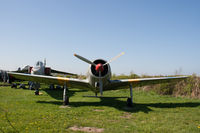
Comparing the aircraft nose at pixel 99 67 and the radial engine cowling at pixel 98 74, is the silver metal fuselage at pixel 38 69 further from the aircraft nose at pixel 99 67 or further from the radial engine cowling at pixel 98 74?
the aircraft nose at pixel 99 67

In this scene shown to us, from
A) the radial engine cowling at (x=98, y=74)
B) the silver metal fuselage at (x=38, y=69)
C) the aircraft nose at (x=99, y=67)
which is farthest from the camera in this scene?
the silver metal fuselage at (x=38, y=69)

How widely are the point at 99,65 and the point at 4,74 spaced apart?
25.8 m

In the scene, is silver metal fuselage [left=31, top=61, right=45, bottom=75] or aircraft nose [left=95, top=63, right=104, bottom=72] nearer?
aircraft nose [left=95, top=63, right=104, bottom=72]

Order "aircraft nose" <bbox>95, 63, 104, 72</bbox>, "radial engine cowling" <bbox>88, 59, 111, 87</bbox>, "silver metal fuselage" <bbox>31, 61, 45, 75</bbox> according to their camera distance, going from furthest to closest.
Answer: "silver metal fuselage" <bbox>31, 61, 45, 75</bbox>, "radial engine cowling" <bbox>88, 59, 111, 87</bbox>, "aircraft nose" <bbox>95, 63, 104, 72</bbox>

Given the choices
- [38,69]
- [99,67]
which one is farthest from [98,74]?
[38,69]

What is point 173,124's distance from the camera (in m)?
5.89

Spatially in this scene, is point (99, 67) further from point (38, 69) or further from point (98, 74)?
point (38, 69)

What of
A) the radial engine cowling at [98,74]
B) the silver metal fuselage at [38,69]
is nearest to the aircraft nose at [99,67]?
the radial engine cowling at [98,74]

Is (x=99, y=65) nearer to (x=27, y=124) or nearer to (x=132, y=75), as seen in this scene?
(x=27, y=124)

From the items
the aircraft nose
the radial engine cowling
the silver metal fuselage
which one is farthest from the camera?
the silver metal fuselage

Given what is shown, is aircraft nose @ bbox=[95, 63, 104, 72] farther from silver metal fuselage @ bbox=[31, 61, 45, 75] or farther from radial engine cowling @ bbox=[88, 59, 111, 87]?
silver metal fuselage @ bbox=[31, 61, 45, 75]

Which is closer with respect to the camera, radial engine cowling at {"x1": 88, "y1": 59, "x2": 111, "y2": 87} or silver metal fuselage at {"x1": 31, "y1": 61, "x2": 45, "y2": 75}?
radial engine cowling at {"x1": 88, "y1": 59, "x2": 111, "y2": 87}

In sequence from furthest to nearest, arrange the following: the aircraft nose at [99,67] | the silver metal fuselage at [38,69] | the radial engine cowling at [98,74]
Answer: the silver metal fuselage at [38,69] → the radial engine cowling at [98,74] → the aircraft nose at [99,67]

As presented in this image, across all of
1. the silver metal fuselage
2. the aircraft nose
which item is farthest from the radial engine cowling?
the silver metal fuselage
